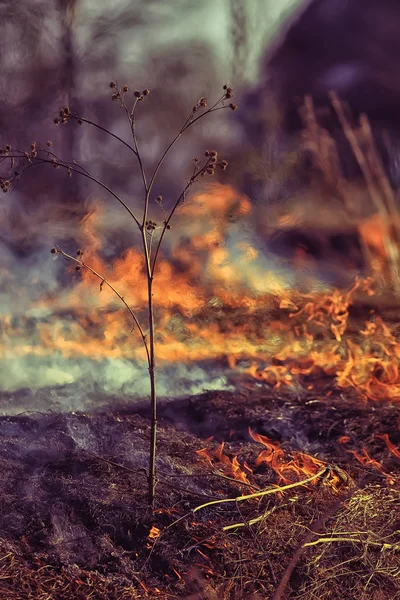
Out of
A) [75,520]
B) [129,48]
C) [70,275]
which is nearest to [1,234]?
[70,275]

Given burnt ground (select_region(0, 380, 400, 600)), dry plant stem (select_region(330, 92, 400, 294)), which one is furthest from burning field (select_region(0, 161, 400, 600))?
dry plant stem (select_region(330, 92, 400, 294))

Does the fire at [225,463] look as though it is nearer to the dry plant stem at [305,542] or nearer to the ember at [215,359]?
the ember at [215,359]

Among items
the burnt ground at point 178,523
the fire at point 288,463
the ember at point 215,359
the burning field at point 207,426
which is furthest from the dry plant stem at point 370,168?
the fire at point 288,463

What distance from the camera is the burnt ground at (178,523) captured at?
2855mm

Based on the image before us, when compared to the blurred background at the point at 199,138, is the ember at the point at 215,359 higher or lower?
lower

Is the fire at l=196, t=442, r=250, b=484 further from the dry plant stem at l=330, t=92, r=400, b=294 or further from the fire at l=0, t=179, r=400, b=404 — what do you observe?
the dry plant stem at l=330, t=92, r=400, b=294

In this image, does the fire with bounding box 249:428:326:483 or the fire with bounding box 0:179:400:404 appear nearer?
the fire with bounding box 249:428:326:483

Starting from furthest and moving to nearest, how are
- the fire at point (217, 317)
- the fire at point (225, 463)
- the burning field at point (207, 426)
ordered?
the fire at point (217, 317), the fire at point (225, 463), the burning field at point (207, 426)

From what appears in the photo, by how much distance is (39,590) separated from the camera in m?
2.75

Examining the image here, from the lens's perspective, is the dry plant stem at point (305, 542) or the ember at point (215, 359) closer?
the dry plant stem at point (305, 542)

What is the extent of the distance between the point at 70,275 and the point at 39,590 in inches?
128

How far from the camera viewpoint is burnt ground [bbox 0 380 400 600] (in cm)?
286

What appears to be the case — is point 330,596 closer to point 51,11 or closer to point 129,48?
point 129,48

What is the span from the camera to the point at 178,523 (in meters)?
3.18
